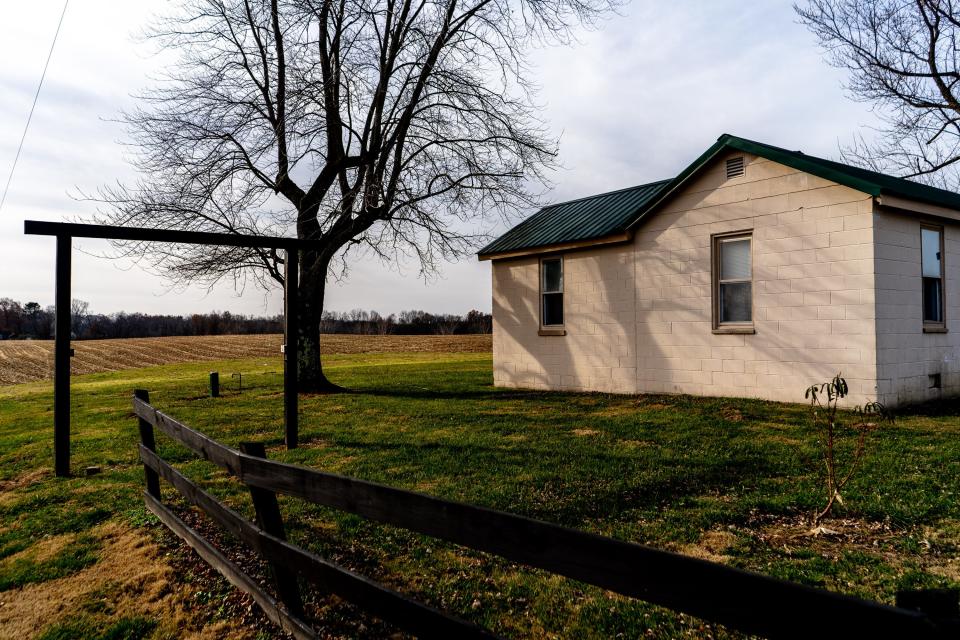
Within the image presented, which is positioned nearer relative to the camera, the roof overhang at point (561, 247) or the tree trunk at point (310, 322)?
the roof overhang at point (561, 247)

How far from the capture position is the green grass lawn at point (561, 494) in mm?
3910

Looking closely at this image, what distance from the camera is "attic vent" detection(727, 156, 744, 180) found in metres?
11.2

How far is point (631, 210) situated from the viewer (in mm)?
14180

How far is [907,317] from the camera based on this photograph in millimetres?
10273

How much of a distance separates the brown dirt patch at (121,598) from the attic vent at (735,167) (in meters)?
11.2

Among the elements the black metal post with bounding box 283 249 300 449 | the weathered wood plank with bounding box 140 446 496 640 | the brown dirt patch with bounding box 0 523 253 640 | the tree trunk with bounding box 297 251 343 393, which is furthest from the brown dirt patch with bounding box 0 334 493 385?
the weathered wood plank with bounding box 140 446 496 640

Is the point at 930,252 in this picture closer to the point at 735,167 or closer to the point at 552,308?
the point at 735,167

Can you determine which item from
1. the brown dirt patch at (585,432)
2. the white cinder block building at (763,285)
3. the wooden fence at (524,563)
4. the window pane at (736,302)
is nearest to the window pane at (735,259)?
the white cinder block building at (763,285)

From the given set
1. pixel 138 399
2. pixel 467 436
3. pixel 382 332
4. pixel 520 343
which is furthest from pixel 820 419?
pixel 382 332

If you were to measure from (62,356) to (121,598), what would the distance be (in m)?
5.26

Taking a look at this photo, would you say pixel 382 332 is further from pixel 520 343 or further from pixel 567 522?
pixel 567 522

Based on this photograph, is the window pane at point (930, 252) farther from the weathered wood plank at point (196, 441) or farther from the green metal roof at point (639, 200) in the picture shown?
the weathered wood plank at point (196, 441)

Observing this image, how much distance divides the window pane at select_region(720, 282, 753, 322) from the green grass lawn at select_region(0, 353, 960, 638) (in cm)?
180

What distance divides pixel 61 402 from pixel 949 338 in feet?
51.6
